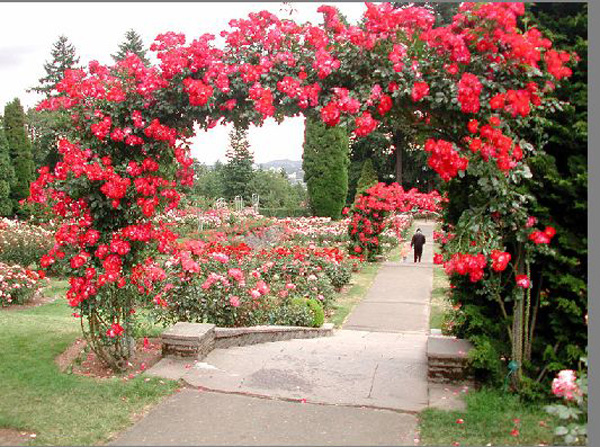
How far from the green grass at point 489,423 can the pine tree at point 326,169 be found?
2461 centimetres

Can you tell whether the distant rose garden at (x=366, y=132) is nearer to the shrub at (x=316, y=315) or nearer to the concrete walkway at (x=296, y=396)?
the concrete walkway at (x=296, y=396)

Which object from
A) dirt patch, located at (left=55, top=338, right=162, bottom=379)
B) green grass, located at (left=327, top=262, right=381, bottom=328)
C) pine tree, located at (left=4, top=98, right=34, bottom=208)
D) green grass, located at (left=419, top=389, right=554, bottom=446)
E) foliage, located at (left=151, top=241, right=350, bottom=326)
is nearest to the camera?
green grass, located at (left=419, top=389, right=554, bottom=446)

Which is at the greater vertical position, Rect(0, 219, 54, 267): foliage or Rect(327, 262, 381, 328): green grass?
Rect(0, 219, 54, 267): foliage

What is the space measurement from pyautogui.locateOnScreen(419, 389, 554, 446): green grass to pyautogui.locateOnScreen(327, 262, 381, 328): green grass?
17.1 ft

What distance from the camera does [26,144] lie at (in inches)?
1071

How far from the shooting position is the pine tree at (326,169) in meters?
28.7

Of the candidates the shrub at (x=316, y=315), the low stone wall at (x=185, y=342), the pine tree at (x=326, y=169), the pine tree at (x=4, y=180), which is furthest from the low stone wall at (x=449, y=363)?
the pine tree at (x=326, y=169)

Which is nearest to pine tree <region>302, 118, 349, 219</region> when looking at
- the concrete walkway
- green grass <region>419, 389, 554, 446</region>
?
the concrete walkway

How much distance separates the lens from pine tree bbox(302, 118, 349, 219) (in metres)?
28.7

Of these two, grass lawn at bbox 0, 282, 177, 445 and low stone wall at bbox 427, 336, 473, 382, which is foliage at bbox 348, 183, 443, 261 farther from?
grass lawn at bbox 0, 282, 177, 445

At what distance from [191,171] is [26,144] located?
25.1 meters

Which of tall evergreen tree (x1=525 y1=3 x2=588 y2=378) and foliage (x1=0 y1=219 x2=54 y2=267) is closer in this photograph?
tall evergreen tree (x1=525 y1=3 x2=588 y2=378)

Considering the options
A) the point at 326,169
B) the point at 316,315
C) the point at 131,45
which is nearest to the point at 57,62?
the point at 131,45

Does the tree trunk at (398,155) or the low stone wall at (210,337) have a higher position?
the tree trunk at (398,155)
